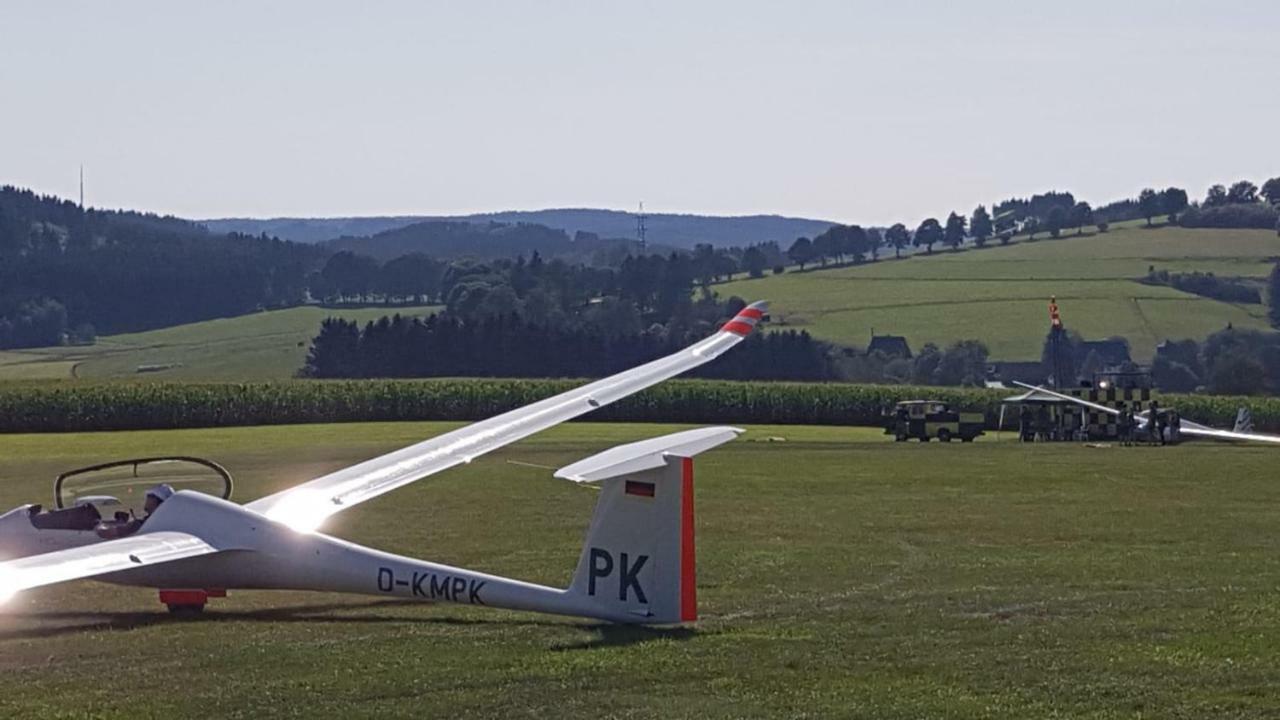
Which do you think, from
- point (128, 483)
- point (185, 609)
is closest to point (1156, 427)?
point (128, 483)

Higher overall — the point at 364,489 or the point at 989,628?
the point at 364,489

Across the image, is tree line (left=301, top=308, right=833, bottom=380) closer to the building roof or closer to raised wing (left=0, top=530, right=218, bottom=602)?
the building roof

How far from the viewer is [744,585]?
1752 centimetres

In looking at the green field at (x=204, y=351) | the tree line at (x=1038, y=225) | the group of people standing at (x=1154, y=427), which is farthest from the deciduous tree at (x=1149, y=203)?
the group of people standing at (x=1154, y=427)

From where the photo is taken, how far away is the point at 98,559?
43.9 ft

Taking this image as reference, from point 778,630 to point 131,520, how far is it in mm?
6266

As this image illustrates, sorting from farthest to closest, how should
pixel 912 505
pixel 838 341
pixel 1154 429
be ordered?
pixel 838 341
pixel 1154 429
pixel 912 505

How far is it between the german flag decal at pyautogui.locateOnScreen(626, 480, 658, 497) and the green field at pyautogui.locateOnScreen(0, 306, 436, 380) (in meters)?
80.3

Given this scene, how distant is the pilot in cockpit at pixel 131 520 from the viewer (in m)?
15.7

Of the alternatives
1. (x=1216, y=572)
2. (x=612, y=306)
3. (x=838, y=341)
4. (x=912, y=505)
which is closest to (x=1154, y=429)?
(x=912, y=505)

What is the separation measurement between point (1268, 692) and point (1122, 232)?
14047 centimetres

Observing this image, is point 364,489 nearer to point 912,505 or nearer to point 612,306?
point 912,505

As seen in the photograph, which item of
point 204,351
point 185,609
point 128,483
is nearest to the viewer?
point 185,609

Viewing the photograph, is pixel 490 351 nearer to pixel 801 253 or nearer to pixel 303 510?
pixel 303 510
